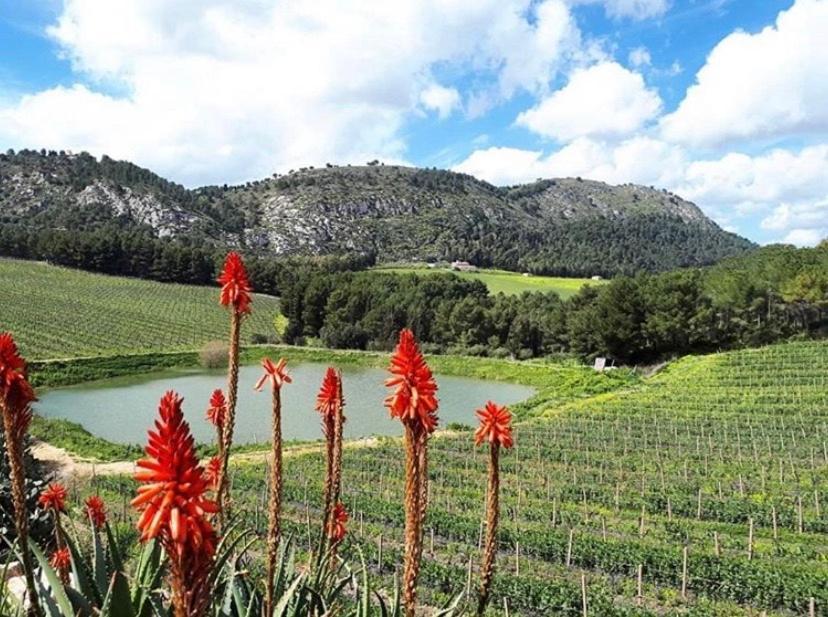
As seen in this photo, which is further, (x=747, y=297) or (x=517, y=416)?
(x=747, y=297)

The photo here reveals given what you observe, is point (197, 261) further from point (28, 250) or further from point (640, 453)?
point (640, 453)

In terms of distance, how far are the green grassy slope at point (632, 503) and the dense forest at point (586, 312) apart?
21630 millimetres

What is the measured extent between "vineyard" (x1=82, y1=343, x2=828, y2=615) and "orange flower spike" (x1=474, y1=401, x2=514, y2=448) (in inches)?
79.4

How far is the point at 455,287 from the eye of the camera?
289 ft

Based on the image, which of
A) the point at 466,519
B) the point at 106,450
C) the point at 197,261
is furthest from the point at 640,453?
the point at 197,261

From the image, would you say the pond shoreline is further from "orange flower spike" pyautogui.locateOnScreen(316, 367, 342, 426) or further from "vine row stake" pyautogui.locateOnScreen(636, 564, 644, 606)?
"orange flower spike" pyautogui.locateOnScreen(316, 367, 342, 426)

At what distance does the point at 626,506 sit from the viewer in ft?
79.2

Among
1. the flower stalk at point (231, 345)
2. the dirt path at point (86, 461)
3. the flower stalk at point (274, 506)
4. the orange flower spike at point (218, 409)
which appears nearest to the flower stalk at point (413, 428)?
the flower stalk at point (274, 506)

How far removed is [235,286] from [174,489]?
275 centimetres

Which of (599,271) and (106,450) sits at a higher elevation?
(599,271)

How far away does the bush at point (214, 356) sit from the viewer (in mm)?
63594

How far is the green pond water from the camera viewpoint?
41.0 meters

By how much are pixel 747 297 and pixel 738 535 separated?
54443 millimetres

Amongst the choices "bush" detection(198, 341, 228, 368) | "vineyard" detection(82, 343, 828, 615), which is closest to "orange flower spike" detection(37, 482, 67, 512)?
"vineyard" detection(82, 343, 828, 615)
